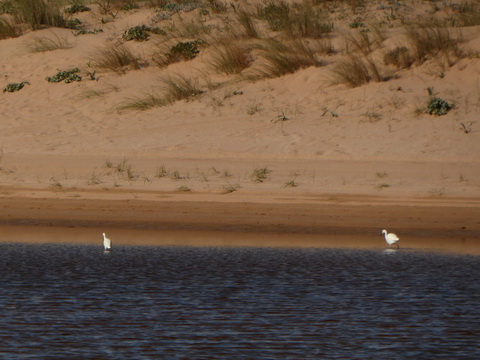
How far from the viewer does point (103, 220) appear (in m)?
15.3

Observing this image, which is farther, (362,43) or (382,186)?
(362,43)

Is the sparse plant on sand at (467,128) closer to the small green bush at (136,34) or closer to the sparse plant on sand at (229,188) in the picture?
the sparse plant on sand at (229,188)

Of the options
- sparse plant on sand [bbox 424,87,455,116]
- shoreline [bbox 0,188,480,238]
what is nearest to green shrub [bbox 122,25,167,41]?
sparse plant on sand [bbox 424,87,455,116]

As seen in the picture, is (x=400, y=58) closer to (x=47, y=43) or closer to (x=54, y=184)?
(x=54, y=184)

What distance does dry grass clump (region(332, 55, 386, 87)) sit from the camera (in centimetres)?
2236

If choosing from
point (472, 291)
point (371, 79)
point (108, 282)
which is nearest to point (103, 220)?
point (108, 282)

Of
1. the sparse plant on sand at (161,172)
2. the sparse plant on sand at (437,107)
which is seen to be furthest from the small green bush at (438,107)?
the sparse plant on sand at (161,172)

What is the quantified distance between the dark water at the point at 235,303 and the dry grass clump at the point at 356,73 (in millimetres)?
9808

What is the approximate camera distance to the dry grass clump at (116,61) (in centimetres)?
2523

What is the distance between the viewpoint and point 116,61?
25312 millimetres

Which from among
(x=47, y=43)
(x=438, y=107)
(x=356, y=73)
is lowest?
(x=438, y=107)

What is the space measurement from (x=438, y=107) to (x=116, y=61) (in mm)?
9232

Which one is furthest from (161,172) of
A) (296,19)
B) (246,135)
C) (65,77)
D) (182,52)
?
(296,19)

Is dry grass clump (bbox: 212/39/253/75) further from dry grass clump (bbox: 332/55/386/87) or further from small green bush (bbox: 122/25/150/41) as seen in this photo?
small green bush (bbox: 122/25/150/41)
